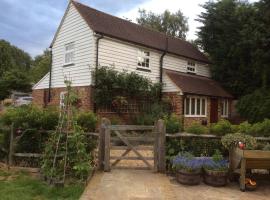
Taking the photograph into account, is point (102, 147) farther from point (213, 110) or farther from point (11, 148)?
point (213, 110)

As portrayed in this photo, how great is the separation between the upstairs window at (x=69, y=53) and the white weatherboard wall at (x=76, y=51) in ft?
0.83

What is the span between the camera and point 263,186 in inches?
332

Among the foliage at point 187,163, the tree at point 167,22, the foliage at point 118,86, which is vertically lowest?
the foliage at point 187,163

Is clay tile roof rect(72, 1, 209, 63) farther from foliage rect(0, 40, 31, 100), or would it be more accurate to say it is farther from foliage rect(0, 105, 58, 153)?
foliage rect(0, 40, 31, 100)

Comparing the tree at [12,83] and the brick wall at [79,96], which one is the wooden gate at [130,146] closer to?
the brick wall at [79,96]

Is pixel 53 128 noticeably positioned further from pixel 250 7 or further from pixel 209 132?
pixel 250 7

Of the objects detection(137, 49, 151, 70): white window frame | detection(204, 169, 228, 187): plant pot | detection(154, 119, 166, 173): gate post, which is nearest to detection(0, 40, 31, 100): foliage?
detection(137, 49, 151, 70): white window frame

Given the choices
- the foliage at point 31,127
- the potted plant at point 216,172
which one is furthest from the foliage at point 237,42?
the foliage at point 31,127

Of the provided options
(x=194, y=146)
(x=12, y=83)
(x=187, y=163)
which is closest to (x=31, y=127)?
(x=187, y=163)

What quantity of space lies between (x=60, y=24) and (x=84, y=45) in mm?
3487

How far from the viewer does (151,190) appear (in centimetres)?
756

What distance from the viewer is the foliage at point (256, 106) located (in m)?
20.4

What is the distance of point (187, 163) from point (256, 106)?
14.3 m

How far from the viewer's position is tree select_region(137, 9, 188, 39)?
45.7 m
